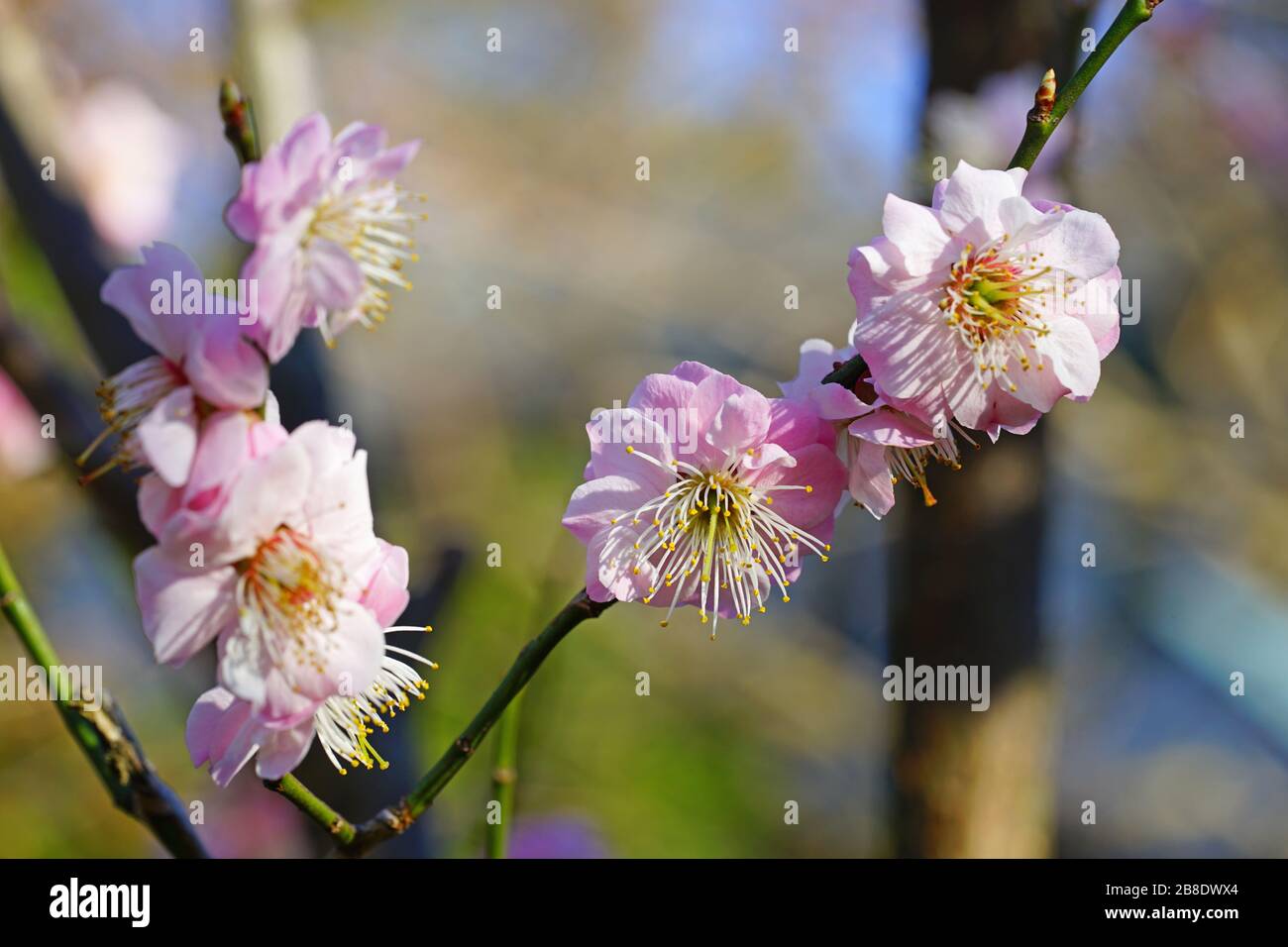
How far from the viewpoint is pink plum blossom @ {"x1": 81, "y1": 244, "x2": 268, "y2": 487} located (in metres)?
0.39

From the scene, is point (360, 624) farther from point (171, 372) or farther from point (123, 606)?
point (123, 606)

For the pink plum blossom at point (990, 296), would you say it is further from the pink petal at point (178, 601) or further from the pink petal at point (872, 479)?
the pink petal at point (178, 601)

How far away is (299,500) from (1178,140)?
7.04 feet

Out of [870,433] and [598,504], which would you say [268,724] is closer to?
[598,504]

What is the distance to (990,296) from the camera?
1.58 ft

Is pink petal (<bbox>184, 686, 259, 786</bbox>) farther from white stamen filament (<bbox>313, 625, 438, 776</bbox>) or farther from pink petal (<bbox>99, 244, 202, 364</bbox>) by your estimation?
pink petal (<bbox>99, 244, 202, 364</bbox>)

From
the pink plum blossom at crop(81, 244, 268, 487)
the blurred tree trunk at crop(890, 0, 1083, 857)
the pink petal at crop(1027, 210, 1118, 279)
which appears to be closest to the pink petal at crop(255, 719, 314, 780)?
the pink plum blossom at crop(81, 244, 268, 487)

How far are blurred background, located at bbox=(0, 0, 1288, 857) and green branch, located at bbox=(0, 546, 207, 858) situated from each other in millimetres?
419

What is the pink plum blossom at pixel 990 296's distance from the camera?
452 millimetres

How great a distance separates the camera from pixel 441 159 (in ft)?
8.72

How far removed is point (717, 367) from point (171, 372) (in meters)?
1.58

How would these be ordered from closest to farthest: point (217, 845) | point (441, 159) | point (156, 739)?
point (217, 845), point (156, 739), point (441, 159)
